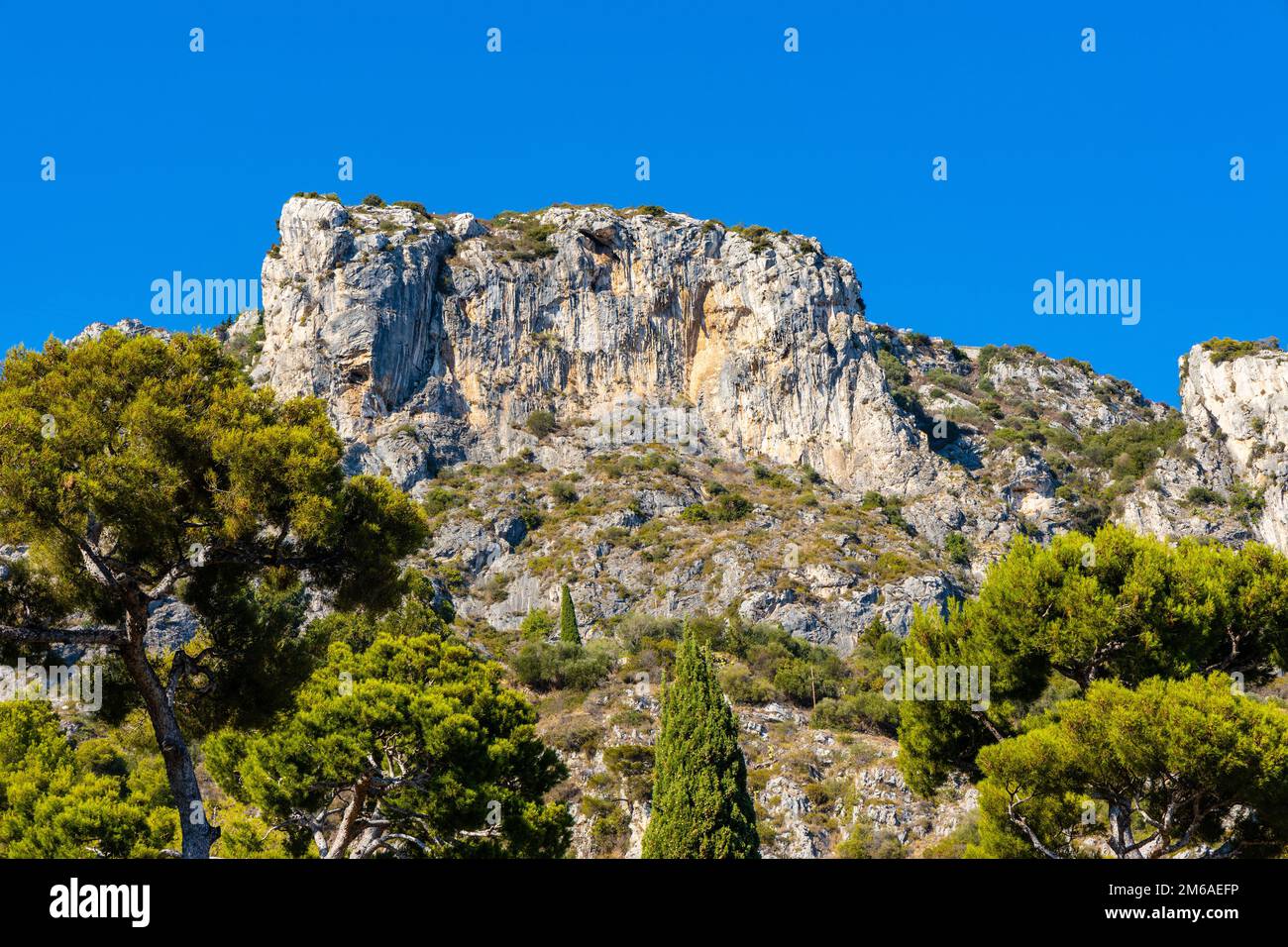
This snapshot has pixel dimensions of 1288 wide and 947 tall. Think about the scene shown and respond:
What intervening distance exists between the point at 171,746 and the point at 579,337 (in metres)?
66.6

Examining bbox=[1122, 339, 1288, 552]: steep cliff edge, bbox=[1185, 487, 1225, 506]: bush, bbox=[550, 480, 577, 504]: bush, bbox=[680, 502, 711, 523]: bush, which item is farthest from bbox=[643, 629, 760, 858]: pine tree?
bbox=[1185, 487, 1225, 506]: bush

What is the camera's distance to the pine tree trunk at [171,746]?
10.2 metres

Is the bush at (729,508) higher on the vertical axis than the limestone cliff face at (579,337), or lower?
lower

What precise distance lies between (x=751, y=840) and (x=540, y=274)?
59.1 metres

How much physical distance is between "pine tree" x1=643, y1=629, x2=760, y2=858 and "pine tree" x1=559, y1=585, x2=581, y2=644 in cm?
2195

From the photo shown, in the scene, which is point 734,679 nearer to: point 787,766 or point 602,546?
point 787,766

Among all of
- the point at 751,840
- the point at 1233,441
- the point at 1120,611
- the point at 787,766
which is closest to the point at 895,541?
the point at 787,766

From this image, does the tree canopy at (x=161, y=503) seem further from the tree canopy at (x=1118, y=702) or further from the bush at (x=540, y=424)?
the bush at (x=540, y=424)

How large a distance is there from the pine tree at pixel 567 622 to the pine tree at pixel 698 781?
22.0 m

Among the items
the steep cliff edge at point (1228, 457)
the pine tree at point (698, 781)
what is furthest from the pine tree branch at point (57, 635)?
the steep cliff edge at point (1228, 457)

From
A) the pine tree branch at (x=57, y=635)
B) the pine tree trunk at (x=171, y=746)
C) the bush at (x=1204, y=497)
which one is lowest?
the pine tree trunk at (x=171, y=746)
